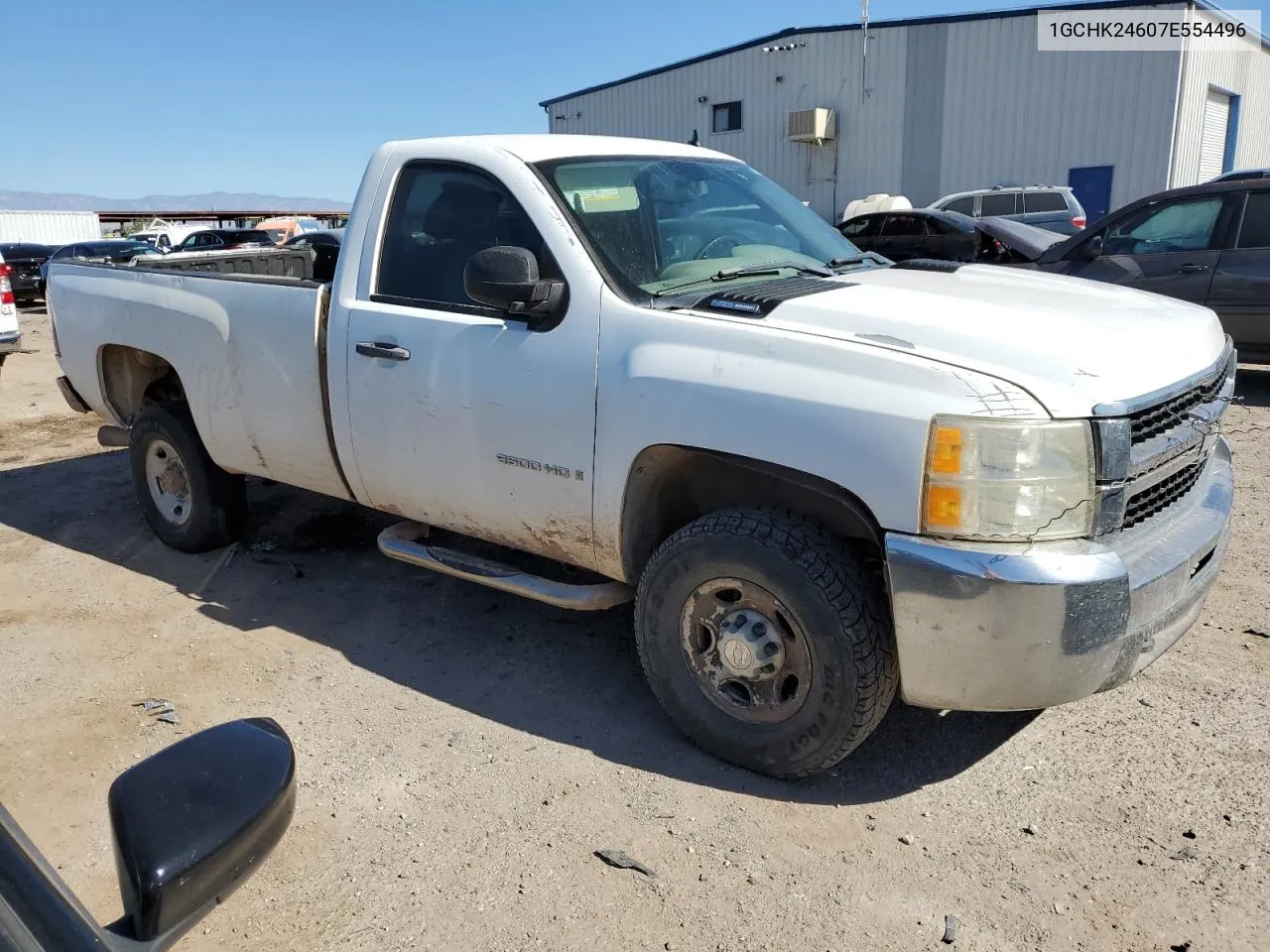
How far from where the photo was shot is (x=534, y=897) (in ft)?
8.95

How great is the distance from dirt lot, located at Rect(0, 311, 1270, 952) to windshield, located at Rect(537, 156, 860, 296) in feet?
5.27

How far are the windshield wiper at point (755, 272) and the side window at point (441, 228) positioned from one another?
596mm

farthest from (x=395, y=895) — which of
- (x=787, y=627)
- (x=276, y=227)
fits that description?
(x=276, y=227)

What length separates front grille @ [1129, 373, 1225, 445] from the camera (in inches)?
110

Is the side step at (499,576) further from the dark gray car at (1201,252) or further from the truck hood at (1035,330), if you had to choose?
the dark gray car at (1201,252)

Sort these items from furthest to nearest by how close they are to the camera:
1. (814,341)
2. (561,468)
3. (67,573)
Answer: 1. (67,573)
2. (561,468)
3. (814,341)

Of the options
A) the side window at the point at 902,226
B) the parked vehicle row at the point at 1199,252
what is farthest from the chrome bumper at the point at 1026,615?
the side window at the point at 902,226

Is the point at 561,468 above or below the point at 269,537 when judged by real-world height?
above

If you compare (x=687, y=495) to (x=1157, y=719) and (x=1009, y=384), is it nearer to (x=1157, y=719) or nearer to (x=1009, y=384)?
(x=1009, y=384)

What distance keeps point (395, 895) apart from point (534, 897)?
1.26 ft

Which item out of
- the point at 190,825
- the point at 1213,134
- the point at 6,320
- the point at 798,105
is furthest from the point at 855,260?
the point at 1213,134

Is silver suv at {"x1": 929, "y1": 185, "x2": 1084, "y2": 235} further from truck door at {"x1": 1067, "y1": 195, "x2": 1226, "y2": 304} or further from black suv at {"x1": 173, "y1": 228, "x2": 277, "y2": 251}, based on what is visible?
black suv at {"x1": 173, "y1": 228, "x2": 277, "y2": 251}

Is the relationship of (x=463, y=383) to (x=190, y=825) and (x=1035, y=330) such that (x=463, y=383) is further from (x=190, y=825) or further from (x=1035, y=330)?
(x=190, y=825)

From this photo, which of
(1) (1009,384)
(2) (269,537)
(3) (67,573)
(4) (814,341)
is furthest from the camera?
(2) (269,537)
